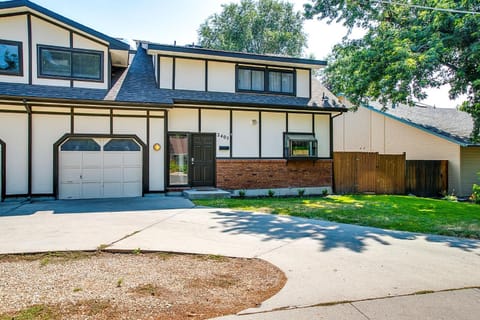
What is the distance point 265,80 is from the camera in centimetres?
1389

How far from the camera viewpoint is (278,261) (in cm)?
480

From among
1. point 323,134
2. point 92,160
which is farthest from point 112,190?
point 323,134

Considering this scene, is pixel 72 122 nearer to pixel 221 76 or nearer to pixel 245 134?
pixel 221 76

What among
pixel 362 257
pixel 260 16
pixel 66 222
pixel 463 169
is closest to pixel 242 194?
pixel 66 222

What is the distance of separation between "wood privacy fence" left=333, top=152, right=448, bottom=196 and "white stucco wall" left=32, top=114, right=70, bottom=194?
10736 millimetres

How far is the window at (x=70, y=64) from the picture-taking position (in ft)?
35.6

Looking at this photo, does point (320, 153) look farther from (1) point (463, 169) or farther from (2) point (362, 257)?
(2) point (362, 257)

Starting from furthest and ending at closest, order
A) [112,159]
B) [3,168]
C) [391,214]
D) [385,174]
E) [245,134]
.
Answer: [385,174] < [245,134] < [112,159] < [3,168] < [391,214]

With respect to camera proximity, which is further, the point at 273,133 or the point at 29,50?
the point at 273,133

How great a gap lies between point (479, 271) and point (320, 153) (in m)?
9.63

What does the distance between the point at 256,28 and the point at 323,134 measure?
72.6 feet

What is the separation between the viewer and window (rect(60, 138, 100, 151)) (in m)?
10.9

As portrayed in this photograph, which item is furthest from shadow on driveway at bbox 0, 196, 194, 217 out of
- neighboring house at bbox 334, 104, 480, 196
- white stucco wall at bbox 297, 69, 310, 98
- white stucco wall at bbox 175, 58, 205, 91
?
neighboring house at bbox 334, 104, 480, 196

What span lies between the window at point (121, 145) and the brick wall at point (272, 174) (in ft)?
10.1
